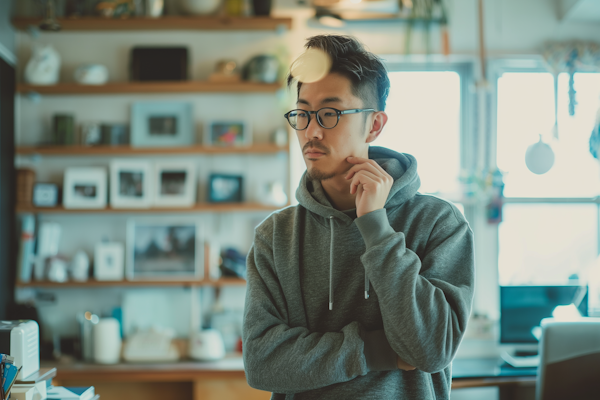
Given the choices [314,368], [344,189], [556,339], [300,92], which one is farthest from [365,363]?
[556,339]

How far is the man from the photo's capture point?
994mm

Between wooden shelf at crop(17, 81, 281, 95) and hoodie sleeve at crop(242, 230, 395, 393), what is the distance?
6.61ft

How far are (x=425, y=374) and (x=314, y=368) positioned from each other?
0.26 m

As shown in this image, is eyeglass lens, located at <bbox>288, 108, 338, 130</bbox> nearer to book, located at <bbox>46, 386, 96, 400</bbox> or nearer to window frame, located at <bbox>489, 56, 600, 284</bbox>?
book, located at <bbox>46, 386, 96, 400</bbox>

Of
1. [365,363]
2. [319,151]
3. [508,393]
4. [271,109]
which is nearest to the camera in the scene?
[365,363]

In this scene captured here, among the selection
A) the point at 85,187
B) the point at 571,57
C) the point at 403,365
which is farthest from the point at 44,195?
the point at 571,57

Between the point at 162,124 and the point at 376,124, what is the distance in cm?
218

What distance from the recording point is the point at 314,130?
44.1 inches

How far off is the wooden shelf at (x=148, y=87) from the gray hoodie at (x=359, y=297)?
1829mm

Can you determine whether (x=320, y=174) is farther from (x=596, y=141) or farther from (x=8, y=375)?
(x=596, y=141)

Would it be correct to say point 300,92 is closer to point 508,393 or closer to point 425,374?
point 425,374

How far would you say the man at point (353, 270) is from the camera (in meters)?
0.99

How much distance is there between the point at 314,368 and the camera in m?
1.04

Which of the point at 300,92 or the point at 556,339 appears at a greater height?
the point at 300,92
